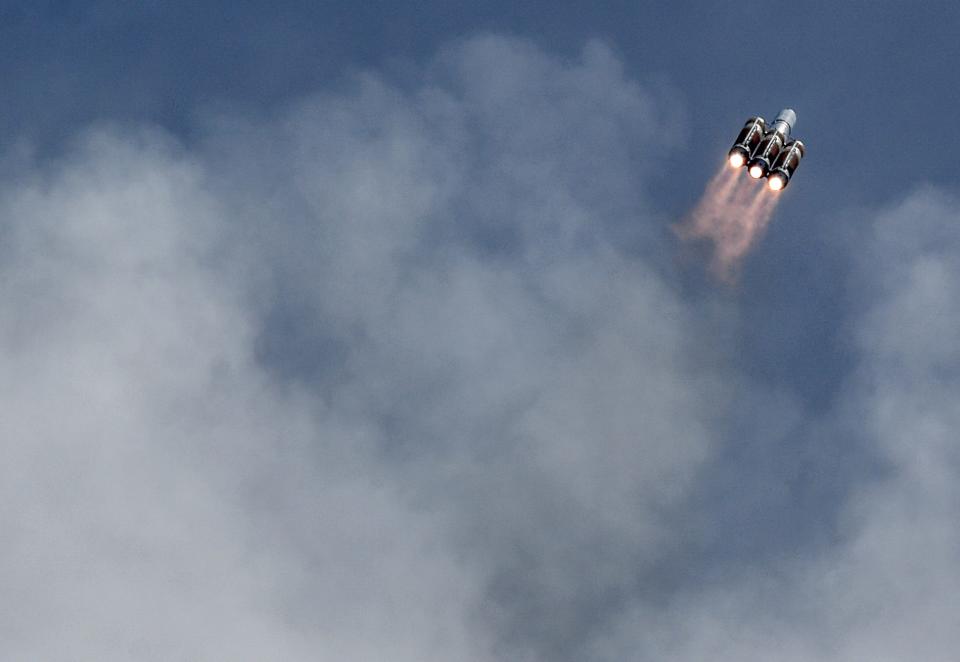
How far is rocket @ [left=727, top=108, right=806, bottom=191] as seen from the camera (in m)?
120

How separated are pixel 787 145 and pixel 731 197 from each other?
102 feet

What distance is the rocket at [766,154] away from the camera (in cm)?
11981

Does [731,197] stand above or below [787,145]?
above

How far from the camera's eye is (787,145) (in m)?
121

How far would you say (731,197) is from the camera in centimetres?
15225

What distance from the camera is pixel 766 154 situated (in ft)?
394

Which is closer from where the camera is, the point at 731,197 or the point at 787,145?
the point at 787,145
